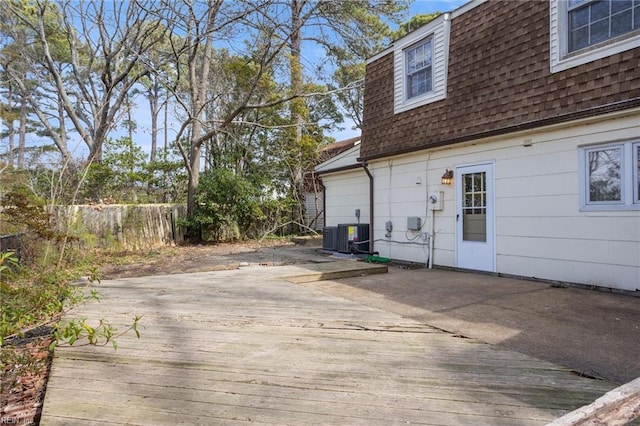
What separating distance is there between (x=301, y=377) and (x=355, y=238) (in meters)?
6.10

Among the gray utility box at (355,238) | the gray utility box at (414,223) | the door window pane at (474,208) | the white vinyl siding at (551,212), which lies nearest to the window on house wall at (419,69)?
the white vinyl siding at (551,212)

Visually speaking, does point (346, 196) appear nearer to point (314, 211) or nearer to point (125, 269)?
point (125, 269)

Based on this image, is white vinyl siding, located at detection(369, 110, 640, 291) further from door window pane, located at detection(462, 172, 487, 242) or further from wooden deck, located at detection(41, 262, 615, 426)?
wooden deck, located at detection(41, 262, 615, 426)

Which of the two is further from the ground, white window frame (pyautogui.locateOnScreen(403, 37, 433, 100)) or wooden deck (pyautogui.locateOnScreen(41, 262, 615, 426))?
white window frame (pyautogui.locateOnScreen(403, 37, 433, 100))

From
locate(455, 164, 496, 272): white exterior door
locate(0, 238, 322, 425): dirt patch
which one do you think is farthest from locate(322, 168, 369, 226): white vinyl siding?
locate(455, 164, 496, 272): white exterior door

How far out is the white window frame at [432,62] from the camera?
671cm

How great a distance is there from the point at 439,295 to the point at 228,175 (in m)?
8.87

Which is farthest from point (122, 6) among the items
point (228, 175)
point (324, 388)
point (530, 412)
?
point (530, 412)

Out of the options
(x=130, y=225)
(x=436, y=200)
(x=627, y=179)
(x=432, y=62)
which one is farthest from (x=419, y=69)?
(x=130, y=225)

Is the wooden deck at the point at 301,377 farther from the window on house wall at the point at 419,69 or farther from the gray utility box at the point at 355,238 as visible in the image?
the window on house wall at the point at 419,69

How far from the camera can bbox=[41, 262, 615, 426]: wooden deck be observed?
1.77m

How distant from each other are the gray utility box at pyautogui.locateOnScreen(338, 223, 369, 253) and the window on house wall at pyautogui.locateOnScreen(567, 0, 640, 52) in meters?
4.81

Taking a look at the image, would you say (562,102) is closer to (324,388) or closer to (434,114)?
(434,114)

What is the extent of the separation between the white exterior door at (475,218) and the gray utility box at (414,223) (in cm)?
81
